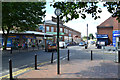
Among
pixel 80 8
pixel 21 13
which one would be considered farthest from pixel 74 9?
pixel 21 13

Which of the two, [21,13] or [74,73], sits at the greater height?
[21,13]

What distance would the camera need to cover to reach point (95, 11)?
23.0 feet

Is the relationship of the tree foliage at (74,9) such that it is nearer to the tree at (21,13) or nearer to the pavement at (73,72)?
the pavement at (73,72)

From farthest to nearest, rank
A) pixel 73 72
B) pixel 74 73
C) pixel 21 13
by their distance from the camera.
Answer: pixel 21 13
pixel 73 72
pixel 74 73

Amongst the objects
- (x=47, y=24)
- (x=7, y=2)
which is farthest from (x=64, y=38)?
(x=7, y=2)

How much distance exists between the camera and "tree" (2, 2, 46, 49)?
44.8 feet

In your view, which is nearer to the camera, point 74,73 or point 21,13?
point 74,73

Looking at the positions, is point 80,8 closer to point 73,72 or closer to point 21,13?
point 73,72

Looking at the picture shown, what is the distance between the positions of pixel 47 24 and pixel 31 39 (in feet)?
48.0

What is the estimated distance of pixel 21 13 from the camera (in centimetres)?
1600

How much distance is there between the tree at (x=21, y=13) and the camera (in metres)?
13.7

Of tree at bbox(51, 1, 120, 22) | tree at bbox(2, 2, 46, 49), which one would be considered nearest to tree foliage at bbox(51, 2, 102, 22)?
tree at bbox(51, 1, 120, 22)

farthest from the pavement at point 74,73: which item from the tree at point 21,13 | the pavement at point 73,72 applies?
the tree at point 21,13

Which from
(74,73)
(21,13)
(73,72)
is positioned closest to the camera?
(74,73)
